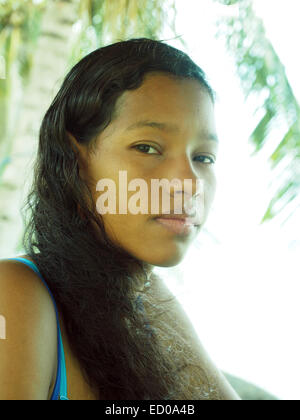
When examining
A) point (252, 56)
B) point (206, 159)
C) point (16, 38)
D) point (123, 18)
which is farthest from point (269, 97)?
point (206, 159)

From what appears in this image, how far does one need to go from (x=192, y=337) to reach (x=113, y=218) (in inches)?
21.1

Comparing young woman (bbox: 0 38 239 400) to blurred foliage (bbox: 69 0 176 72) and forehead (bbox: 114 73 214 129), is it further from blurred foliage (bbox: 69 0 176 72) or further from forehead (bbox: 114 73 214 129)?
blurred foliage (bbox: 69 0 176 72)

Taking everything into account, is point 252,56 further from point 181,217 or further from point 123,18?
point 181,217

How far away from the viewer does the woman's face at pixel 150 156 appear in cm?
110

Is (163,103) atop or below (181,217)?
atop

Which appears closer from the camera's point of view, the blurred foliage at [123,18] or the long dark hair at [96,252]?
the long dark hair at [96,252]

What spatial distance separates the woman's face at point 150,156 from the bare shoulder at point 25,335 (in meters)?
0.24

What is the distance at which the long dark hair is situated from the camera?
3.55ft

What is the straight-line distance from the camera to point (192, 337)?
58.0 inches

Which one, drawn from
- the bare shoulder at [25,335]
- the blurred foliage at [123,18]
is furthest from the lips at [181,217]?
the blurred foliage at [123,18]

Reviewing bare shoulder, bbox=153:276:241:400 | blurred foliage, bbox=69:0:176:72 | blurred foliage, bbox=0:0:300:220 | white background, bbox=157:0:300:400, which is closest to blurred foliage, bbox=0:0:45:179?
blurred foliage, bbox=0:0:300:220

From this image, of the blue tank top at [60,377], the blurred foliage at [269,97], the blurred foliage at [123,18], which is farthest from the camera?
the blurred foliage at [269,97]

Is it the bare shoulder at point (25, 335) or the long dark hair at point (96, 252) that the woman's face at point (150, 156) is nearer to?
the long dark hair at point (96, 252)
